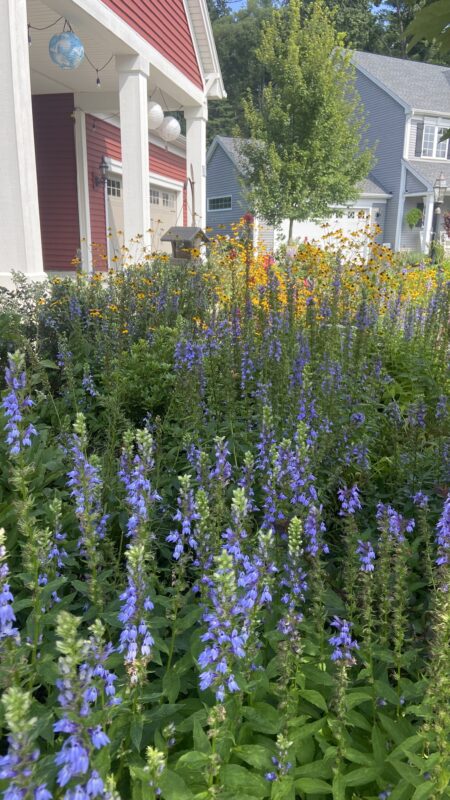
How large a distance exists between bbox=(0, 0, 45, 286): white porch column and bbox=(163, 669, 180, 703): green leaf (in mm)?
5358

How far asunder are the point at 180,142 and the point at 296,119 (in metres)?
4.36

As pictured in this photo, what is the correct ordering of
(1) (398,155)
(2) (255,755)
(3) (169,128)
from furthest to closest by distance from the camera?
(1) (398,155) < (3) (169,128) < (2) (255,755)

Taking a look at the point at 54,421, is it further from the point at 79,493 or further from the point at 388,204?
the point at 388,204

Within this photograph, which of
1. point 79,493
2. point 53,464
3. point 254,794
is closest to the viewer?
point 254,794

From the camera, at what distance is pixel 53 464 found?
9.24ft

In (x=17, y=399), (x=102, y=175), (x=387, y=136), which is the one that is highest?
(x=387, y=136)

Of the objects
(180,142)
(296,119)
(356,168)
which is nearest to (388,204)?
(356,168)

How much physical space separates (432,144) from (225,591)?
34.1 metres

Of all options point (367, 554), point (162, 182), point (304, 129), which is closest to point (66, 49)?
point (367, 554)

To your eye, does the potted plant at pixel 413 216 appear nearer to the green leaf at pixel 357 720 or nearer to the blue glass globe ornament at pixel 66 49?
the blue glass globe ornament at pixel 66 49

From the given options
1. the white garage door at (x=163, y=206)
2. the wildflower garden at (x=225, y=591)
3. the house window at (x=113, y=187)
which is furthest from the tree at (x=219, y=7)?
the wildflower garden at (x=225, y=591)

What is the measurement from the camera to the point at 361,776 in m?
1.68

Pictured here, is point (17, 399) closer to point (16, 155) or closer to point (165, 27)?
point (16, 155)

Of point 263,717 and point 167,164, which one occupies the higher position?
point 167,164
